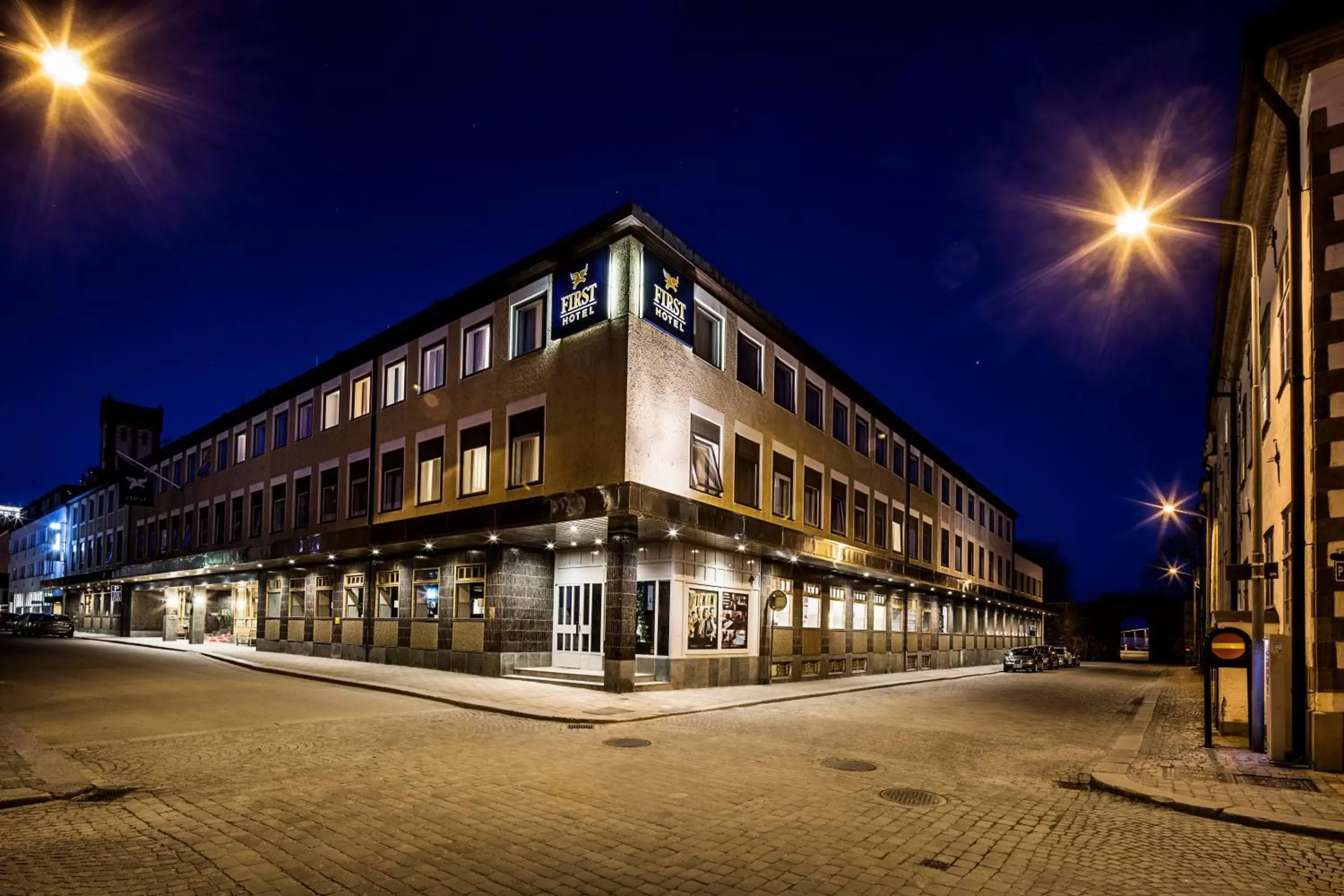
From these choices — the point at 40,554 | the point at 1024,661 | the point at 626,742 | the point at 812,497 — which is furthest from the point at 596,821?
the point at 40,554

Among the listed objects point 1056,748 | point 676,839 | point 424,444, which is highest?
point 424,444

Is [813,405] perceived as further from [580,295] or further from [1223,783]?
[1223,783]

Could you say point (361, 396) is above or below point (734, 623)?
above

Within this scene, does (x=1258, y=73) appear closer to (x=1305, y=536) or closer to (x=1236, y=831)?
(x=1305, y=536)

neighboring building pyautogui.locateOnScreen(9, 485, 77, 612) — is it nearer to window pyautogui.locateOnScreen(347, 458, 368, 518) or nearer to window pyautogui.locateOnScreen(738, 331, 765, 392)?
window pyautogui.locateOnScreen(347, 458, 368, 518)

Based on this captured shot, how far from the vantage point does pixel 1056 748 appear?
A: 13773 mm

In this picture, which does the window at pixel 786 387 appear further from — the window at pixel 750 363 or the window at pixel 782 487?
the window at pixel 782 487

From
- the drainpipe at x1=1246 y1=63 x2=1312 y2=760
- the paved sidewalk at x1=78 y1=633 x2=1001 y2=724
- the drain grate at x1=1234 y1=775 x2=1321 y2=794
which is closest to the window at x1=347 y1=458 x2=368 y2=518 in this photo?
the paved sidewalk at x1=78 y1=633 x2=1001 y2=724

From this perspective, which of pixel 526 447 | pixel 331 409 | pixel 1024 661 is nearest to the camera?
pixel 526 447

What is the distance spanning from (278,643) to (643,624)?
63.5 ft

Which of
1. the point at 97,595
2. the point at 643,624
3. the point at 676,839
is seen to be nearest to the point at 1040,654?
the point at 643,624

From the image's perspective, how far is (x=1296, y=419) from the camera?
38.0 feet

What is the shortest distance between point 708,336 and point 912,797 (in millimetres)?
16607

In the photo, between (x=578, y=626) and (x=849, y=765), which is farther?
(x=578, y=626)
